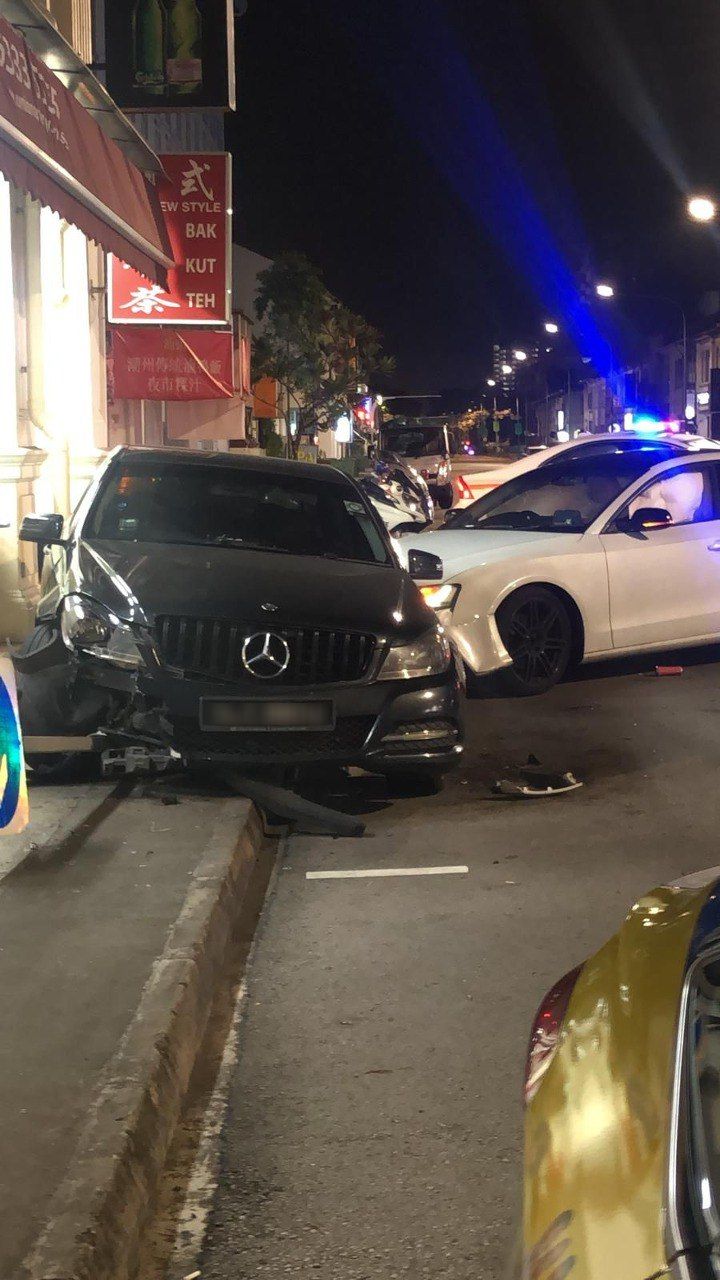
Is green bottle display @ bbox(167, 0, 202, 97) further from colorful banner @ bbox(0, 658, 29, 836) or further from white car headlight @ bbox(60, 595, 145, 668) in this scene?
colorful banner @ bbox(0, 658, 29, 836)

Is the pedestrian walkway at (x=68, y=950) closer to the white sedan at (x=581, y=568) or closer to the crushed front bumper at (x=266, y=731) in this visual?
the crushed front bumper at (x=266, y=731)

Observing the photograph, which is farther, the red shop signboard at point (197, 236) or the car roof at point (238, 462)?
the red shop signboard at point (197, 236)

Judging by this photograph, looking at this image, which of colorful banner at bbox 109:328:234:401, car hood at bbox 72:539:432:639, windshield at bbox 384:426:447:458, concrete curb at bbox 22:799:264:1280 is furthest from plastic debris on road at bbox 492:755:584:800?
windshield at bbox 384:426:447:458

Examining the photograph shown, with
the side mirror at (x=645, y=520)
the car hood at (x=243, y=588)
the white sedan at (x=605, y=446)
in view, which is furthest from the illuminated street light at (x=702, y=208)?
the car hood at (x=243, y=588)

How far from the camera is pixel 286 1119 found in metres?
3.97

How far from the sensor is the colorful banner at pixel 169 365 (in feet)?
57.0

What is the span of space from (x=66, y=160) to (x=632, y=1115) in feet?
26.6

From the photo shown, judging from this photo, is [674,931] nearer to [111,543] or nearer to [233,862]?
[233,862]

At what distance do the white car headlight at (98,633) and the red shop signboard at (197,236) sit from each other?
9.38 meters

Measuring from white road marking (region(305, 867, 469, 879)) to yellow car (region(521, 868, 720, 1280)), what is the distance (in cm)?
373

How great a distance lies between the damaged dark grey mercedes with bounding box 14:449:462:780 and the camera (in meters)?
6.84

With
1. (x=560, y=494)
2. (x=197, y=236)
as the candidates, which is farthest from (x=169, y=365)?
(x=560, y=494)

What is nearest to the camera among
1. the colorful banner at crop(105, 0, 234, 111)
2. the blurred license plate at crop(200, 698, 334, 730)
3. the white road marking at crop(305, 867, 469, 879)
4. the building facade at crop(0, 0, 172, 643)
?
the white road marking at crop(305, 867, 469, 879)

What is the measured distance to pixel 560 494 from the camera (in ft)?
39.1
